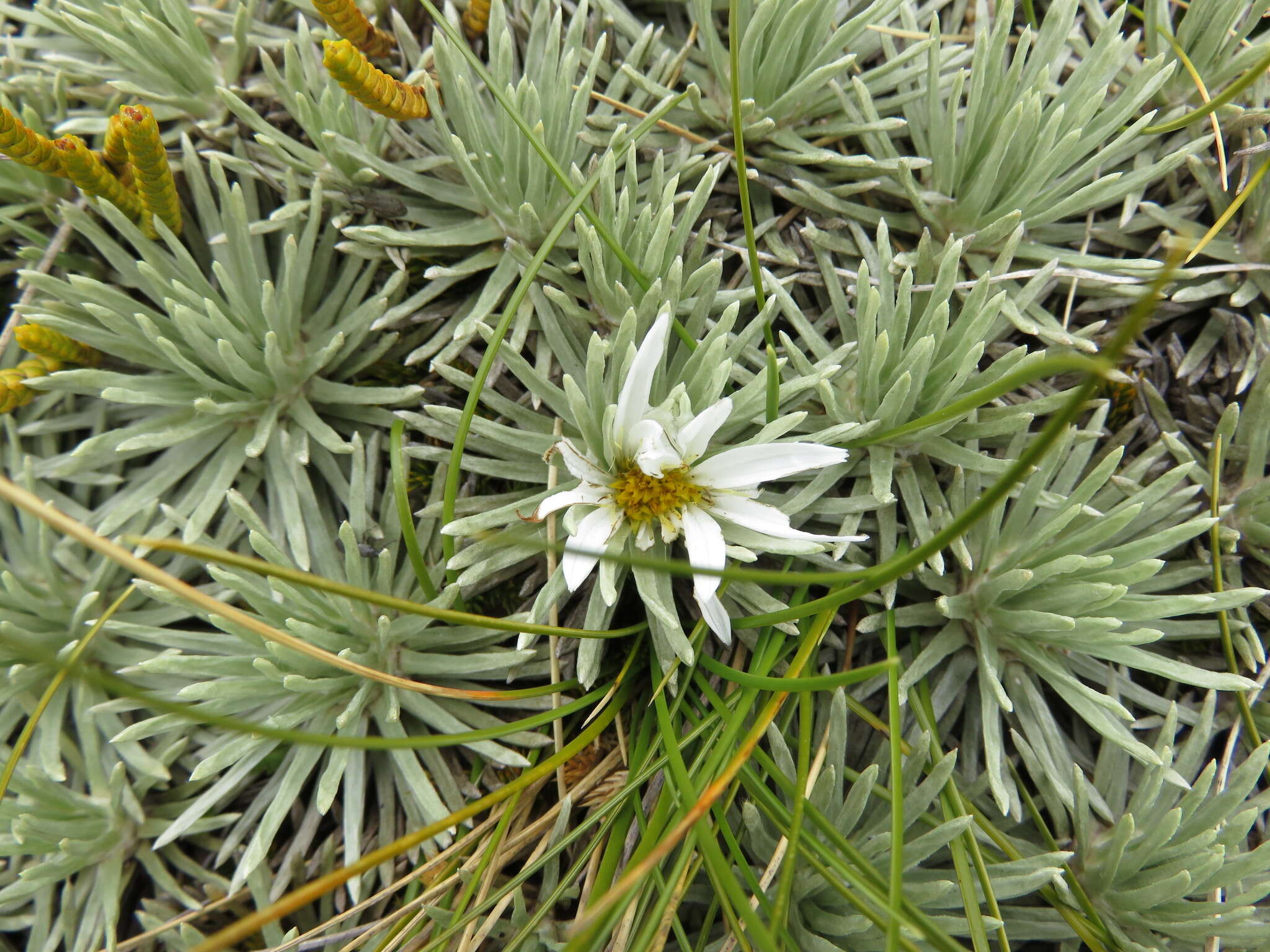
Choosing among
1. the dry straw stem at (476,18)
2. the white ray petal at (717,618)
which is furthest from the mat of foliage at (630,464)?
the dry straw stem at (476,18)

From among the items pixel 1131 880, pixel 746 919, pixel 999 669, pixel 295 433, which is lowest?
pixel 1131 880

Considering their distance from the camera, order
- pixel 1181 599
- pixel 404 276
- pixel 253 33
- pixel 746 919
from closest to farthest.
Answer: pixel 746 919
pixel 1181 599
pixel 404 276
pixel 253 33

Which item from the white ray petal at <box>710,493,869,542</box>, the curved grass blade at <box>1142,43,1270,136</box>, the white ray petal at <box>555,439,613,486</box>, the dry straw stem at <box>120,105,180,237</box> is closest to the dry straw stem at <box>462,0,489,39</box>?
the dry straw stem at <box>120,105,180,237</box>

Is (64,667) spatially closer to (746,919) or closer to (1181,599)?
(746,919)

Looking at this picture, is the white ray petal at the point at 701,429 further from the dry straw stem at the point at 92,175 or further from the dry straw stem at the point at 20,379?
the dry straw stem at the point at 20,379

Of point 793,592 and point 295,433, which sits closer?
point 793,592

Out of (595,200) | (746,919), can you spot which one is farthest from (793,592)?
(595,200)

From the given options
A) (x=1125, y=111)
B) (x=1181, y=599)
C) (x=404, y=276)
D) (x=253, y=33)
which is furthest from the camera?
(x=253, y=33)

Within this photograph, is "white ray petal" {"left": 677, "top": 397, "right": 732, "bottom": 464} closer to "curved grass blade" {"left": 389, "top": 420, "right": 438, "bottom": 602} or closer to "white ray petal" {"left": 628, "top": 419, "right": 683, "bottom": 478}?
"white ray petal" {"left": 628, "top": 419, "right": 683, "bottom": 478}
